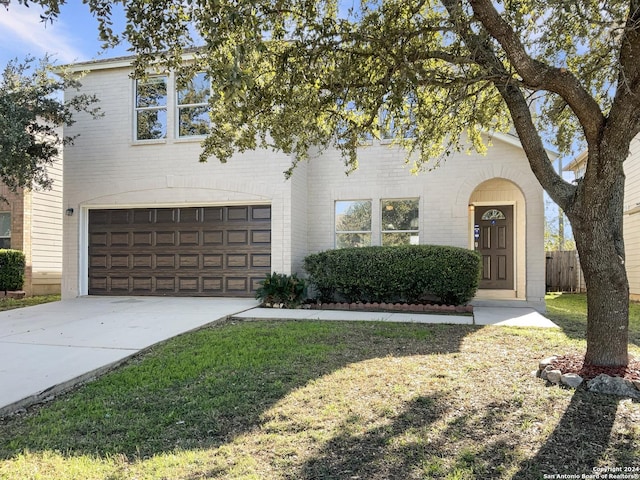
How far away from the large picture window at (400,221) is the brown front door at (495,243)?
8.91 feet

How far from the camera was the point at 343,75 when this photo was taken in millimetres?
5469

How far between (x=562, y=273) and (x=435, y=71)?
14233mm

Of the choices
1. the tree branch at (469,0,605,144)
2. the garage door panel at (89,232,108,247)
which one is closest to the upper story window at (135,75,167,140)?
the garage door panel at (89,232,108,247)

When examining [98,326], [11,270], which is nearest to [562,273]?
[98,326]

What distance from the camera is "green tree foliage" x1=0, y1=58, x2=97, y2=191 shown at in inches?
390

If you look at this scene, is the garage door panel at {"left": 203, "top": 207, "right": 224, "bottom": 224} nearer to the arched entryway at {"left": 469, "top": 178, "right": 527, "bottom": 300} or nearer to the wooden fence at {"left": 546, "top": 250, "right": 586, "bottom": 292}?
the arched entryway at {"left": 469, "top": 178, "right": 527, "bottom": 300}

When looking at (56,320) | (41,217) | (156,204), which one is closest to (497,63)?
(56,320)

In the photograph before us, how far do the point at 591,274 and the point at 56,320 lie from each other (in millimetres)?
8241

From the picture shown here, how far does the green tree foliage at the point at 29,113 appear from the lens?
990cm

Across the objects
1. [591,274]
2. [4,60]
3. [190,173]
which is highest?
[4,60]

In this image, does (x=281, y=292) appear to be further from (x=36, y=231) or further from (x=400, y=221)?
(x=36, y=231)

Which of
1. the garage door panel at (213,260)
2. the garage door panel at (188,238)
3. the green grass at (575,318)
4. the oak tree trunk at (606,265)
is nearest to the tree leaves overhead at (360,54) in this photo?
the oak tree trunk at (606,265)

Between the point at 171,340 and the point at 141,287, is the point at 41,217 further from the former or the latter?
the point at 171,340

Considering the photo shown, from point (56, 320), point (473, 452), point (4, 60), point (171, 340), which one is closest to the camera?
point (473, 452)
